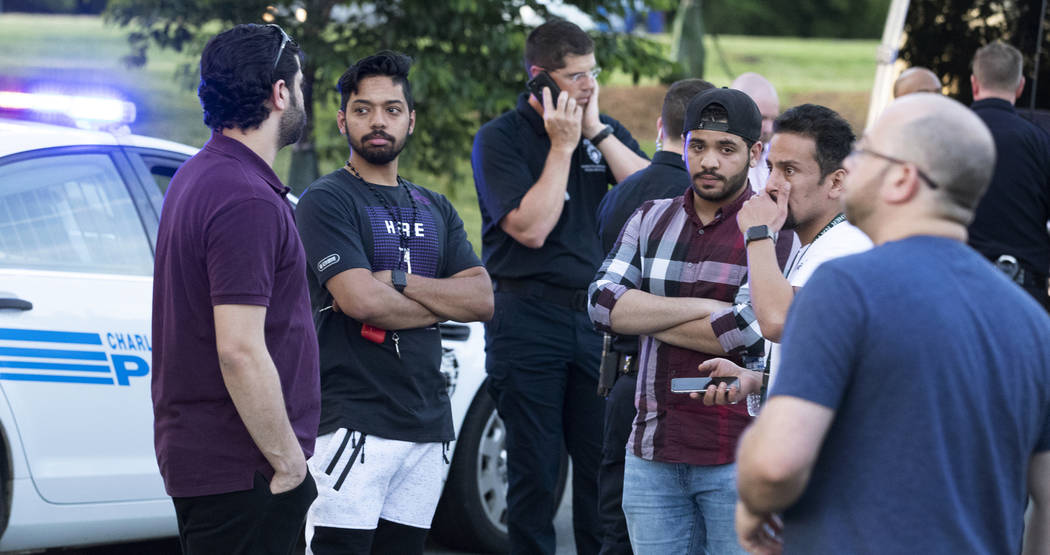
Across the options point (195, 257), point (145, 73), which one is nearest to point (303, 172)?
point (195, 257)

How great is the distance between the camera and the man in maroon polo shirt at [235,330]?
2.79 meters

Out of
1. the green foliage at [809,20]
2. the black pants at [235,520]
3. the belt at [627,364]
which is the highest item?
the black pants at [235,520]

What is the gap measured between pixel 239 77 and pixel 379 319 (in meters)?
1.08

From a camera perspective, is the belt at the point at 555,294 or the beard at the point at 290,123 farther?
the belt at the point at 555,294

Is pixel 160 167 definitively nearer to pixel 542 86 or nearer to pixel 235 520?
pixel 542 86

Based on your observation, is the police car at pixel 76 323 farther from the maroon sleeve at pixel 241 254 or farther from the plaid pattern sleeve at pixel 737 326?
the maroon sleeve at pixel 241 254

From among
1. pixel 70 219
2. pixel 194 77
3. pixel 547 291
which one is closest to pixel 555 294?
pixel 547 291

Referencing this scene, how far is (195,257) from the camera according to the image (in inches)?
111

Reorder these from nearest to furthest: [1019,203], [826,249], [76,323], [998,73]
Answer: [826,249] → [76,323] → [1019,203] → [998,73]

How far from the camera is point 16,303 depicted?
432 centimetres

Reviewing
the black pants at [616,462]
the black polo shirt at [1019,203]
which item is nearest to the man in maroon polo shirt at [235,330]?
the black pants at [616,462]

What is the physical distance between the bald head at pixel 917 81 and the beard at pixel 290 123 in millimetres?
4820

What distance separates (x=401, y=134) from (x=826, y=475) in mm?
2293

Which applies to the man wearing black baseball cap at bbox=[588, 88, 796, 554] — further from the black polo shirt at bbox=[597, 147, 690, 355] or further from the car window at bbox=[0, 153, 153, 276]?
the car window at bbox=[0, 153, 153, 276]
